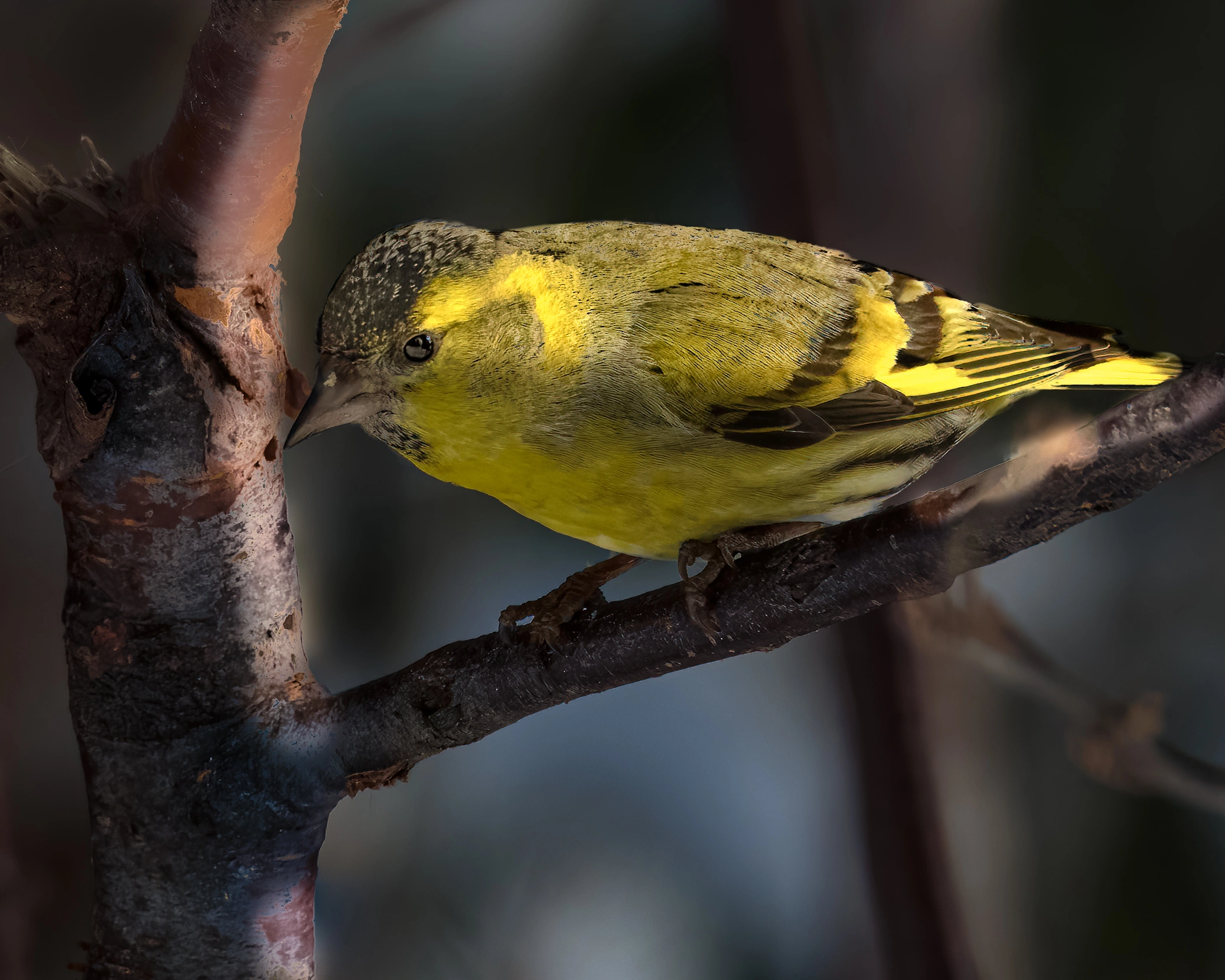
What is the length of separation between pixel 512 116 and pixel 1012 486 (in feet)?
1.89

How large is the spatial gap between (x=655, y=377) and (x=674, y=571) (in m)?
0.33

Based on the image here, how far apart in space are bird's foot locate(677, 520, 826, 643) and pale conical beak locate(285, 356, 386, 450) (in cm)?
23

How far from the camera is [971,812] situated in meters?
0.79

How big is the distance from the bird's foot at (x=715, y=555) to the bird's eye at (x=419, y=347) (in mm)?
218

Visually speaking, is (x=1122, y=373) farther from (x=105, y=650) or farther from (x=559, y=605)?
(x=105, y=650)

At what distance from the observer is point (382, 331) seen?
23.5 inches

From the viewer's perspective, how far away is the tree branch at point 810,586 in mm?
377

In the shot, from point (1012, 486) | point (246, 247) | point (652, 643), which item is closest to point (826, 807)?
point (652, 643)

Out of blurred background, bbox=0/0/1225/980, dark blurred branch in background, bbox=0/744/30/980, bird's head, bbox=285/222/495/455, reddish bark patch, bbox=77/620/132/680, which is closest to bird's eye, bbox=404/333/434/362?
bird's head, bbox=285/222/495/455

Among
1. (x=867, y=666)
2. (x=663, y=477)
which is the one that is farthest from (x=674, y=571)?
(x=663, y=477)

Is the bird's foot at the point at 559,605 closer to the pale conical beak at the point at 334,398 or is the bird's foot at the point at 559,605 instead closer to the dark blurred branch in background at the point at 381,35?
the pale conical beak at the point at 334,398

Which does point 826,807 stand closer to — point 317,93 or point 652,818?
point 652,818

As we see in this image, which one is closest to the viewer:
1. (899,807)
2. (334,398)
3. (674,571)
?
(334,398)

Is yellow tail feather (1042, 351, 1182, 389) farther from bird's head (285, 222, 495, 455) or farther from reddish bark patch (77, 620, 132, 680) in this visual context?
reddish bark patch (77, 620, 132, 680)
